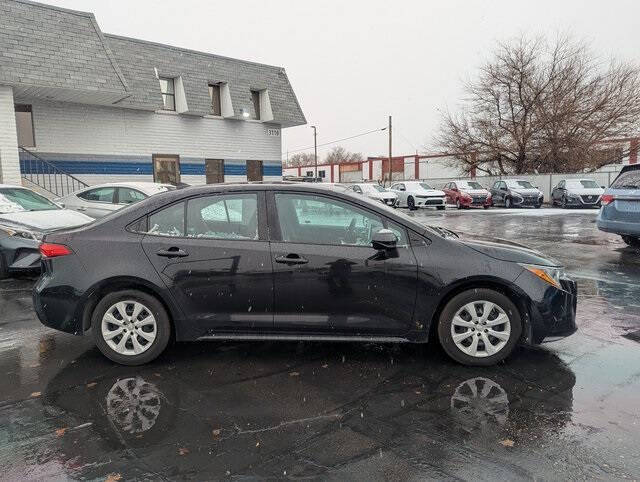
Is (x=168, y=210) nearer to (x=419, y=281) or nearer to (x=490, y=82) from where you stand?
(x=419, y=281)

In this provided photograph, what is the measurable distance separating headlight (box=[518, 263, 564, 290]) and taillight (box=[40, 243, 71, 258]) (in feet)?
12.8

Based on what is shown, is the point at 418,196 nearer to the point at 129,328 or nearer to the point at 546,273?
the point at 546,273

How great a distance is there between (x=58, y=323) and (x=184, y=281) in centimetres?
120

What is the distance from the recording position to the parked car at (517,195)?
26.2 m

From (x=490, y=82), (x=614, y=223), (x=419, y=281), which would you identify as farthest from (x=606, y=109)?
(x=419, y=281)

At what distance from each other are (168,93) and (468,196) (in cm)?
1629

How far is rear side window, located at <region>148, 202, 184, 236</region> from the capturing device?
424 cm

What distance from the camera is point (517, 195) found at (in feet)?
86.3

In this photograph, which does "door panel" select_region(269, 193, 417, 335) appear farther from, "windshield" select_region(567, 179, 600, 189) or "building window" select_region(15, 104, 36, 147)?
"windshield" select_region(567, 179, 600, 189)

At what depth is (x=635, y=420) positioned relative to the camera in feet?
10.4

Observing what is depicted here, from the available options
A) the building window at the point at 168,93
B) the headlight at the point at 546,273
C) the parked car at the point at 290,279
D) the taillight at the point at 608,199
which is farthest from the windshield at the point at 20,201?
the building window at the point at 168,93

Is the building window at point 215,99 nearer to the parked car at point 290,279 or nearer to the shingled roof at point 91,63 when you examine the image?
the shingled roof at point 91,63

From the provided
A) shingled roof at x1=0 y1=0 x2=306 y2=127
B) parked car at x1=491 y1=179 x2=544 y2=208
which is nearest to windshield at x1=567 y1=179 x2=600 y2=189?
parked car at x1=491 y1=179 x2=544 y2=208

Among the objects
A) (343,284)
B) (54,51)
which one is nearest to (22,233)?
(343,284)
